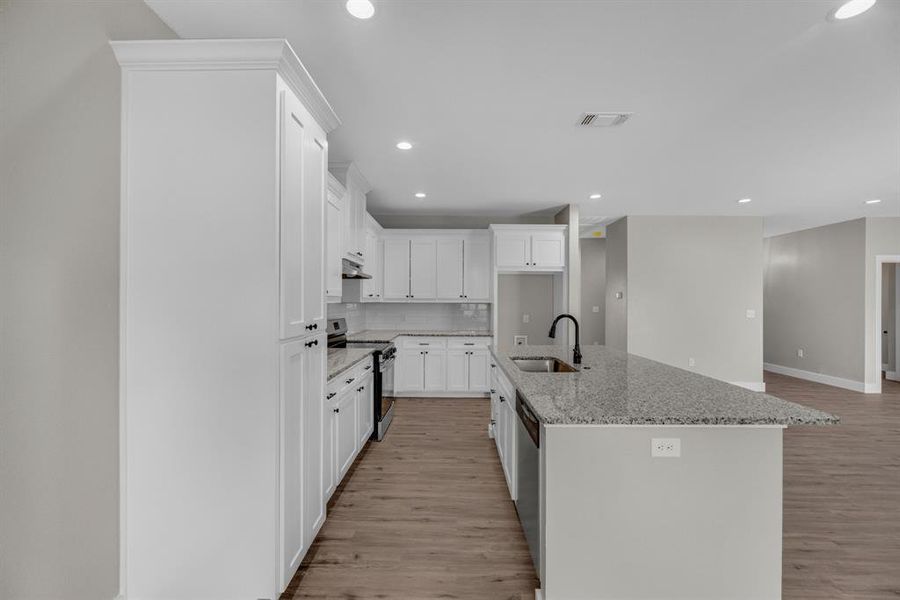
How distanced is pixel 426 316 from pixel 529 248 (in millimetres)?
1857

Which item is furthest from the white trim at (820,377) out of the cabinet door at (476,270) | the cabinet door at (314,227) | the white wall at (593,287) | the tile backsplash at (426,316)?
the cabinet door at (314,227)

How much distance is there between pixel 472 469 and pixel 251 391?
78.9 inches

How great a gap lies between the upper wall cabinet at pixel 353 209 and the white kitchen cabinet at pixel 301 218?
1.64m

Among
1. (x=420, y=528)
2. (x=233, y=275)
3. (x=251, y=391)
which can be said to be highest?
(x=233, y=275)

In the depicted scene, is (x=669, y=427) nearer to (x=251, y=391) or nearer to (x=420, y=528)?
(x=420, y=528)

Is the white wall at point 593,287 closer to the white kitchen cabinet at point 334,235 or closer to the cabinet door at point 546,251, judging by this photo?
the cabinet door at point 546,251

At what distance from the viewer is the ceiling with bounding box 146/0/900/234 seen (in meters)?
1.77

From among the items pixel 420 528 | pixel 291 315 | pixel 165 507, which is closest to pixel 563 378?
pixel 420 528

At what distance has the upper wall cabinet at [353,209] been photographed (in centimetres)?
371

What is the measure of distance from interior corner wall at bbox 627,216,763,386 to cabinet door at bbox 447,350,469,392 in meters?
2.77

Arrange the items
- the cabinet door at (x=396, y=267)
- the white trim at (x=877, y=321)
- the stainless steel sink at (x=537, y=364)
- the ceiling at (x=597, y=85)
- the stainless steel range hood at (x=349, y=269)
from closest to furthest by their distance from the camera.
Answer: the ceiling at (x=597, y=85) < the stainless steel sink at (x=537, y=364) < the stainless steel range hood at (x=349, y=269) < the cabinet door at (x=396, y=267) < the white trim at (x=877, y=321)

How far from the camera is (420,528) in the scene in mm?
2275

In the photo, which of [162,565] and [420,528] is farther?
[420,528]
